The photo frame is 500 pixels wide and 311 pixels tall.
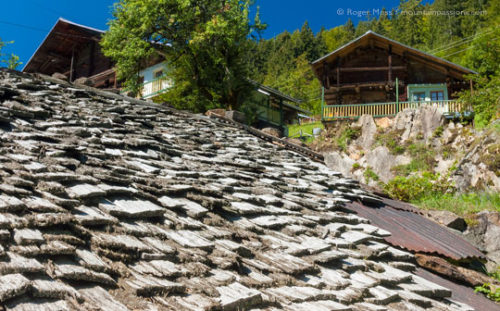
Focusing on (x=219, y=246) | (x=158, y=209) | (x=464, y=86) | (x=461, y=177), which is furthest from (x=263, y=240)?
(x=464, y=86)

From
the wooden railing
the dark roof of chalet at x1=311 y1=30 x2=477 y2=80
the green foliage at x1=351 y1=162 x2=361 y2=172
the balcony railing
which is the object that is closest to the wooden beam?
the dark roof of chalet at x1=311 y1=30 x2=477 y2=80

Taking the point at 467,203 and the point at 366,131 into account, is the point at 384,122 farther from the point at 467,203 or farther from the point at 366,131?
the point at 467,203

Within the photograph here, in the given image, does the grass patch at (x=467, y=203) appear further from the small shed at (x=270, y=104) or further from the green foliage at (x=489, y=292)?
the small shed at (x=270, y=104)

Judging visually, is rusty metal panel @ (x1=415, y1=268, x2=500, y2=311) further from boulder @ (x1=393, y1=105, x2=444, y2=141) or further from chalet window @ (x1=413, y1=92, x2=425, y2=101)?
chalet window @ (x1=413, y1=92, x2=425, y2=101)

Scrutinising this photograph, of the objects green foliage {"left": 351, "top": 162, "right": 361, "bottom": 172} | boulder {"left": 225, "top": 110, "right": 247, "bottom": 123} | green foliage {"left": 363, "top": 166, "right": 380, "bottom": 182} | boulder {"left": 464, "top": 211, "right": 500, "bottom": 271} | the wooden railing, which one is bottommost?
boulder {"left": 464, "top": 211, "right": 500, "bottom": 271}

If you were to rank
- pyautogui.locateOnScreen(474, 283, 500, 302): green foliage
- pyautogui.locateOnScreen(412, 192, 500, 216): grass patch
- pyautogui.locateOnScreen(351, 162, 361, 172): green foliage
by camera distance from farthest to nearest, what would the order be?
pyautogui.locateOnScreen(351, 162, 361, 172): green foliage, pyautogui.locateOnScreen(412, 192, 500, 216): grass patch, pyautogui.locateOnScreen(474, 283, 500, 302): green foliage

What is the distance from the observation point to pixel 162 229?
8.53ft

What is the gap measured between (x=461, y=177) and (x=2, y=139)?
48.4ft

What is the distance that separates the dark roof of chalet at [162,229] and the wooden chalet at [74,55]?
948 inches

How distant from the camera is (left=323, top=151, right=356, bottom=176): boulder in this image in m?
20.8

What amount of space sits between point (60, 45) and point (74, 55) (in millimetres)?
1411

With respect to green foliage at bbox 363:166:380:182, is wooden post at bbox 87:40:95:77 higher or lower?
higher

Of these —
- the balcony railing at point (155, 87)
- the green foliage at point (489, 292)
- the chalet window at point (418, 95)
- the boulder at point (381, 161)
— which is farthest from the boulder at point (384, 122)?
the green foliage at point (489, 292)

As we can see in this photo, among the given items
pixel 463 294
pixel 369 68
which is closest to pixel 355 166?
pixel 369 68
